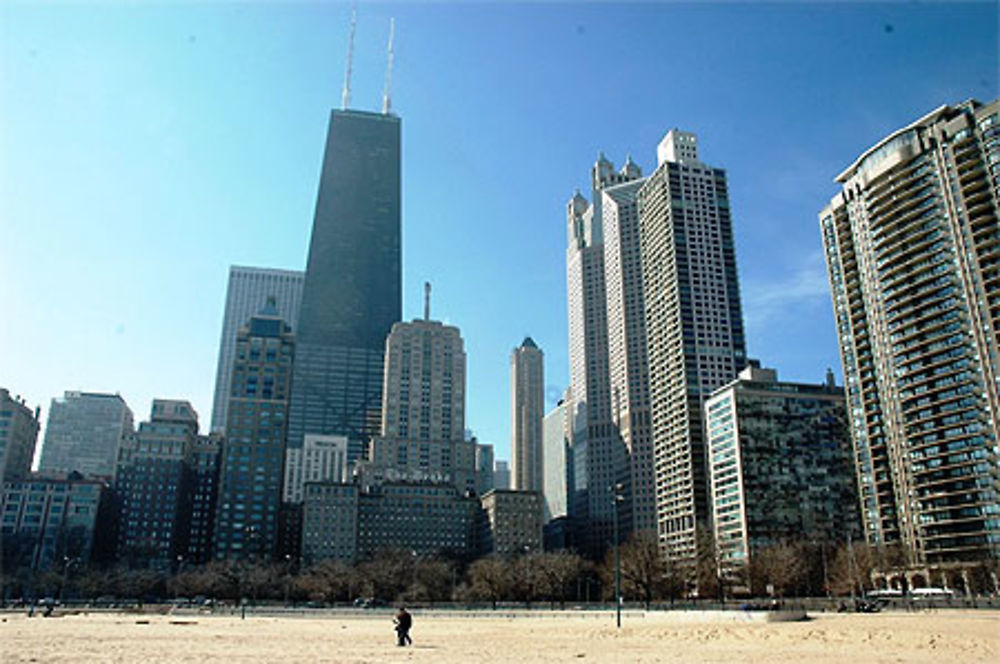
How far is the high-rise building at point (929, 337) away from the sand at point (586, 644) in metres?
79.2

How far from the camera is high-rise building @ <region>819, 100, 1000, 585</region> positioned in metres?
125

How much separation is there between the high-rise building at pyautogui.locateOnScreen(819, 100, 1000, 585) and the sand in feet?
260

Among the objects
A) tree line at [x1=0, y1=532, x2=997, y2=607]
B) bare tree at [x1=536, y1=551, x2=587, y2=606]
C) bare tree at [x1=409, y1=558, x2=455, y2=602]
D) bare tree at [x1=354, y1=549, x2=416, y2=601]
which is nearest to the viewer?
tree line at [x1=0, y1=532, x2=997, y2=607]

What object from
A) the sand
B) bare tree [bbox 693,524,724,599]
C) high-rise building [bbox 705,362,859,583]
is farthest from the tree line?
the sand

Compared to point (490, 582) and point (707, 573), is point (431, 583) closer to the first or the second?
point (490, 582)

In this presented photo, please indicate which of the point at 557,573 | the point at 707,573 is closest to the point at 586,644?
the point at 557,573

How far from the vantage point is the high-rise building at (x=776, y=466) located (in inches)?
6432

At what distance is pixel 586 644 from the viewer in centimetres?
4247

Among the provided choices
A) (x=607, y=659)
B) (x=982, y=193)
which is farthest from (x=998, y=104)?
(x=607, y=659)

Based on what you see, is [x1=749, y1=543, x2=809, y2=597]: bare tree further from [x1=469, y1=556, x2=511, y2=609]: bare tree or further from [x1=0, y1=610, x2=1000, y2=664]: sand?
[x1=0, y1=610, x2=1000, y2=664]: sand

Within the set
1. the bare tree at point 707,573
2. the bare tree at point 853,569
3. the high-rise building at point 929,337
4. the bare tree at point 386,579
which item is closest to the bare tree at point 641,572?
the bare tree at point 707,573

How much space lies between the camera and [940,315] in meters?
135

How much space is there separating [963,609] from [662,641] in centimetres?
4020

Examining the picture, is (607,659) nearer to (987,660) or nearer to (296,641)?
(987,660)
